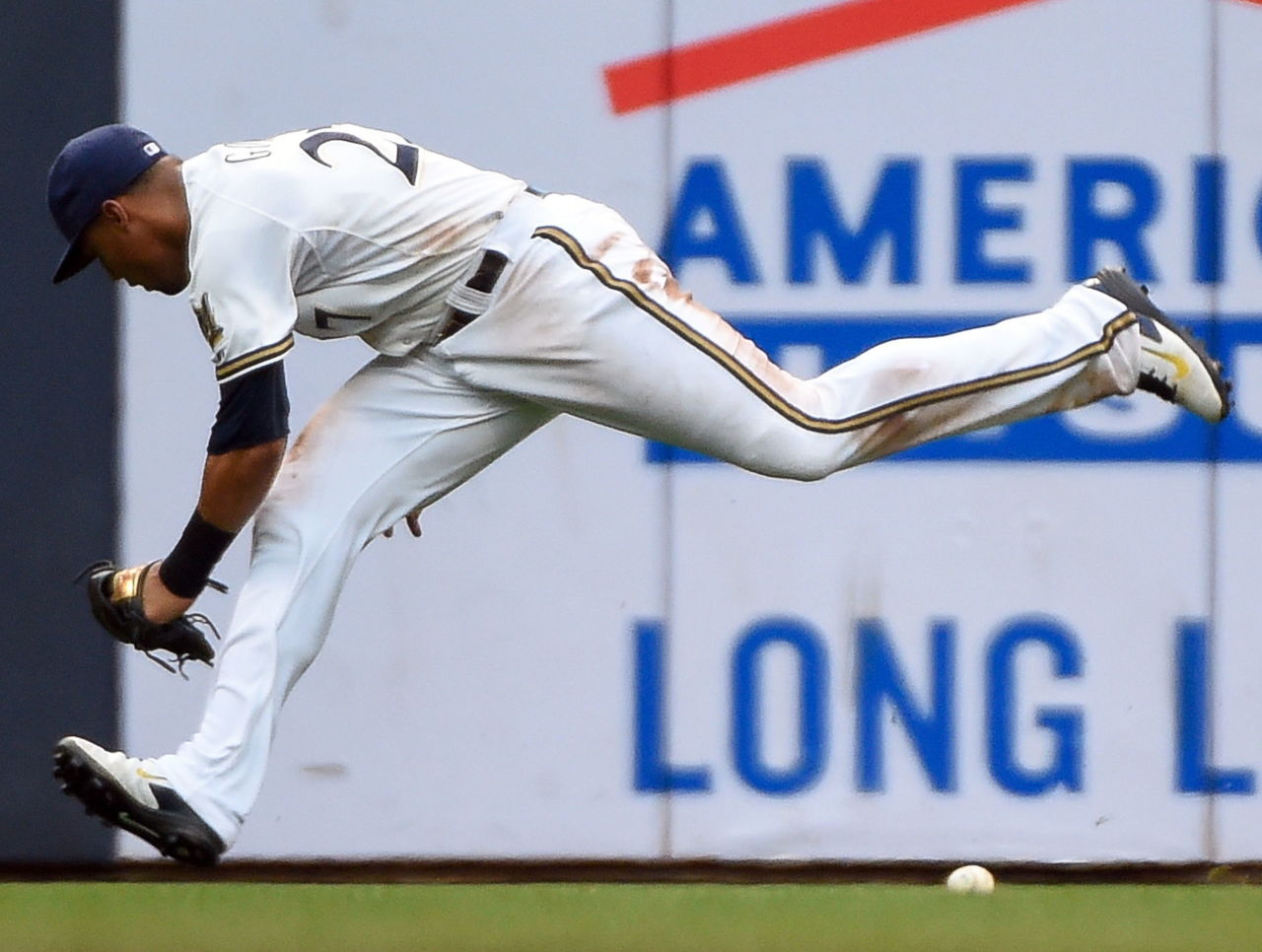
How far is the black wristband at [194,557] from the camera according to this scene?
4.30 m

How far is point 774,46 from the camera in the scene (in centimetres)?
629

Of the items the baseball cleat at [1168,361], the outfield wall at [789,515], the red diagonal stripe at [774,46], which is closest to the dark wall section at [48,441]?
the outfield wall at [789,515]

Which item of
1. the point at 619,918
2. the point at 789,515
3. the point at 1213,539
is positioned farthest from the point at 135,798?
the point at 1213,539

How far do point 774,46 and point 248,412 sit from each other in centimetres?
262

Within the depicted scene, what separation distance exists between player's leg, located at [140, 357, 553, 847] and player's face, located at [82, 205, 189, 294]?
17.8 inches

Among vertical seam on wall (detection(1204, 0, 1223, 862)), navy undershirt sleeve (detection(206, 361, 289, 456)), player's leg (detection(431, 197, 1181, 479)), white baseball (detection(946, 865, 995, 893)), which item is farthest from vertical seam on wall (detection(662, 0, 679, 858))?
navy undershirt sleeve (detection(206, 361, 289, 456))

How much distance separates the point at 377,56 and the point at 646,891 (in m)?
2.36

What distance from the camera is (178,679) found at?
20.8ft

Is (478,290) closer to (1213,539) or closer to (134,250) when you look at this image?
(134,250)

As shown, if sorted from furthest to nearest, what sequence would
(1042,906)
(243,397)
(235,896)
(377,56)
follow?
(377,56) → (235,896) → (1042,906) → (243,397)

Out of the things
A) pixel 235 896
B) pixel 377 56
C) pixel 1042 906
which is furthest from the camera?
pixel 377 56

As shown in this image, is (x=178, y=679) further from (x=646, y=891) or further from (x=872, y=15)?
(x=872, y=15)

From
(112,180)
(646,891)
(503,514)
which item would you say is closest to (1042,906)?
(646,891)

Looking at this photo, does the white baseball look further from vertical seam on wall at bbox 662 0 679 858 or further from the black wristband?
the black wristband
